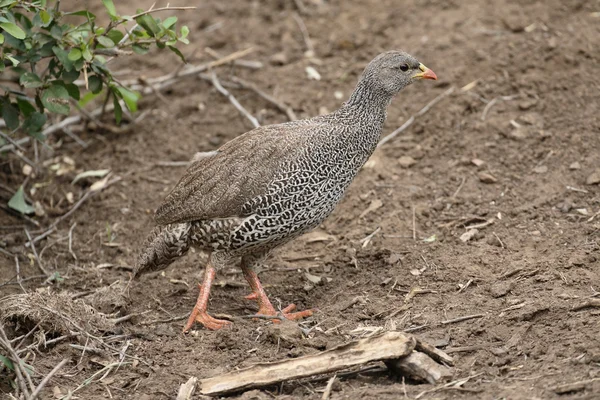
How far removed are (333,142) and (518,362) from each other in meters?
2.21

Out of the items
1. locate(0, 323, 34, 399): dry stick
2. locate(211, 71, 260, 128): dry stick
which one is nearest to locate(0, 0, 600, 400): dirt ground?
locate(211, 71, 260, 128): dry stick

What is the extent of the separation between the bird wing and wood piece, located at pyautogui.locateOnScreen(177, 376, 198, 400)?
147cm

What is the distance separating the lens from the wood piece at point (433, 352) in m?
4.72

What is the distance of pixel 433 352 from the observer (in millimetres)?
4750

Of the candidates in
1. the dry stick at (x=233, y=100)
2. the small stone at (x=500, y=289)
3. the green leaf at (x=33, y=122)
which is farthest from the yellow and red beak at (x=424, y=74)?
the green leaf at (x=33, y=122)

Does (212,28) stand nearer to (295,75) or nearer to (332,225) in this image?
(295,75)

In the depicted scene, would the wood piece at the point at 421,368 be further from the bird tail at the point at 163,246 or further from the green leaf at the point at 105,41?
the green leaf at the point at 105,41

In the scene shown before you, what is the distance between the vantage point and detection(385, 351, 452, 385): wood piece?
4.58 metres

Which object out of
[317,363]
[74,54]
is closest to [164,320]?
[317,363]

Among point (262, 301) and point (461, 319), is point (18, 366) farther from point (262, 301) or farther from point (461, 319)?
point (461, 319)

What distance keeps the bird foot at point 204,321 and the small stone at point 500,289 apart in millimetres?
1973

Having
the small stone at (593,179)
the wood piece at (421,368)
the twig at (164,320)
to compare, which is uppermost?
the wood piece at (421,368)

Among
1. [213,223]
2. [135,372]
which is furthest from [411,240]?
[135,372]

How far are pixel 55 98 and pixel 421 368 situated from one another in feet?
12.0
